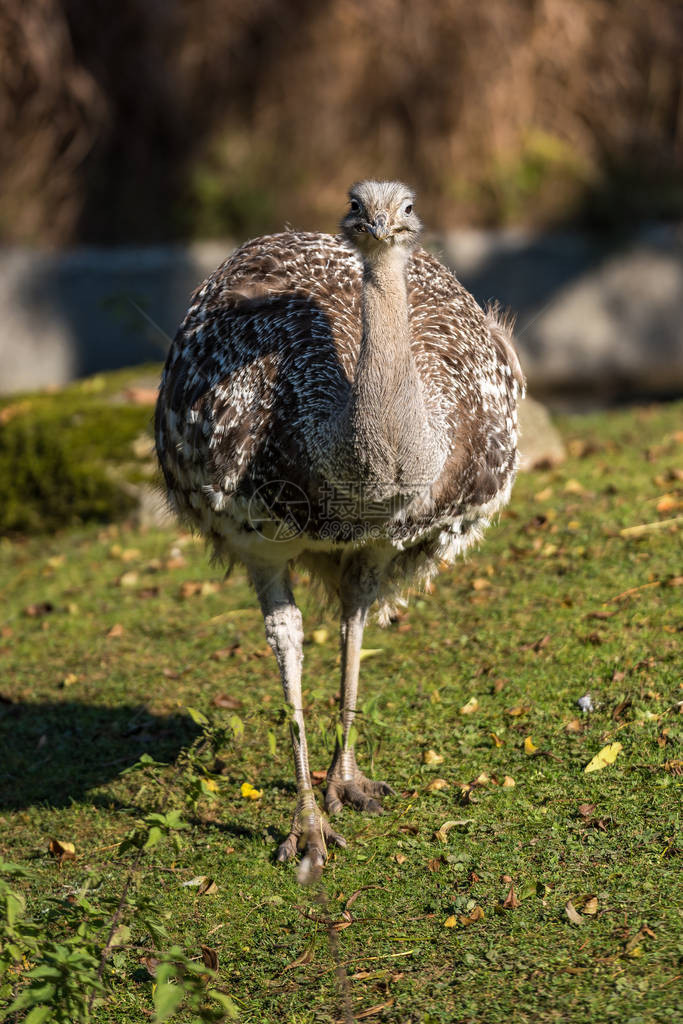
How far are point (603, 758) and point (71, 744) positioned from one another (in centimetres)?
254

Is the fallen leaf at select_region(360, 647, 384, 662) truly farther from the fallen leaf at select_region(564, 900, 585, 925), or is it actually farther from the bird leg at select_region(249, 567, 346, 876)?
the fallen leaf at select_region(564, 900, 585, 925)

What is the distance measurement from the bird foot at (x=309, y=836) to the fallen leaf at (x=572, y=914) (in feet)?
3.21

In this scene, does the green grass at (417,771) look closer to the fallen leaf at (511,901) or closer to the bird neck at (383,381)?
the fallen leaf at (511,901)

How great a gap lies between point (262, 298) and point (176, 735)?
2067 mm

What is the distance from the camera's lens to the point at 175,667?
6715 mm

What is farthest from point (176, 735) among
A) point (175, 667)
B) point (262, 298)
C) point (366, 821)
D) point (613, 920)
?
point (613, 920)

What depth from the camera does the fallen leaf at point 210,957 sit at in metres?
4.19

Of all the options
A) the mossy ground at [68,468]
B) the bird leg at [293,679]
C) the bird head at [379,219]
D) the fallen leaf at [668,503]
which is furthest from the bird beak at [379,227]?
the mossy ground at [68,468]

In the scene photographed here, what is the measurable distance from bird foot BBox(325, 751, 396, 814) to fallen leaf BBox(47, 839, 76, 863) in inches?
40.2

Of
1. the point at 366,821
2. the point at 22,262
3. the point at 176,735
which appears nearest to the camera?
the point at 366,821

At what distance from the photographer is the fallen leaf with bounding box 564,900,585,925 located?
13.6 ft

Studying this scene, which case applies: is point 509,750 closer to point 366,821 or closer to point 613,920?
point 366,821

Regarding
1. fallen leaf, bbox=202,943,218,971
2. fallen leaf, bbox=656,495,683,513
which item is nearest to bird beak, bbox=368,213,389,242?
fallen leaf, bbox=202,943,218,971

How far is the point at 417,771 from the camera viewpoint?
5383 millimetres
